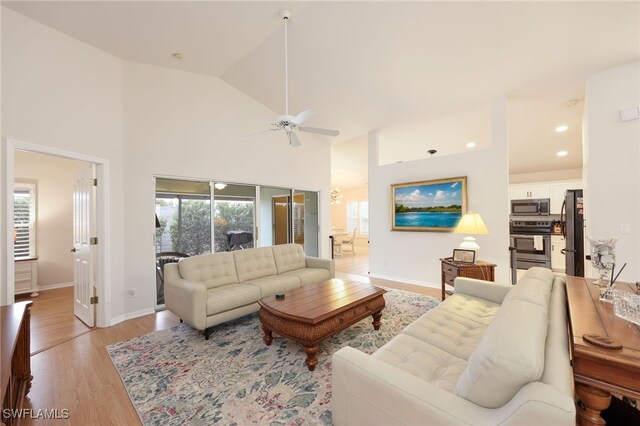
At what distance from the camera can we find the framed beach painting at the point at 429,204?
4484 millimetres

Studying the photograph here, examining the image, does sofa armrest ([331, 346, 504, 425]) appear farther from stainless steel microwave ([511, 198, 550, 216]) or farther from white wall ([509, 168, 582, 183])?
white wall ([509, 168, 582, 183])

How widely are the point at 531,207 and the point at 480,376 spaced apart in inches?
238

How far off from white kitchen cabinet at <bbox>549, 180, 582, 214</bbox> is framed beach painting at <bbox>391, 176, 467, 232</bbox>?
8.88ft

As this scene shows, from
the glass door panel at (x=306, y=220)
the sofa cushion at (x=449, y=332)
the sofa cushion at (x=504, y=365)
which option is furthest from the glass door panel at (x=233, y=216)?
the sofa cushion at (x=504, y=365)

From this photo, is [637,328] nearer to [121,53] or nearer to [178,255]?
[178,255]

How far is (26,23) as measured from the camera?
2695mm

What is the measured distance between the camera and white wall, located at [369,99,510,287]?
4070 mm

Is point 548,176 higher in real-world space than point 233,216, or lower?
higher

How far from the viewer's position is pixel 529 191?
580 cm

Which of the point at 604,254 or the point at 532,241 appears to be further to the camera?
the point at 532,241

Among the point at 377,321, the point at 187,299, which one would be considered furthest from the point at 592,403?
the point at 187,299

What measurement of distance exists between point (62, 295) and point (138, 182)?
2.82 m

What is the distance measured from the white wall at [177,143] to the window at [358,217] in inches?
219

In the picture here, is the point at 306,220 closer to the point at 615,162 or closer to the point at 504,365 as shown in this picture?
the point at 615,162
